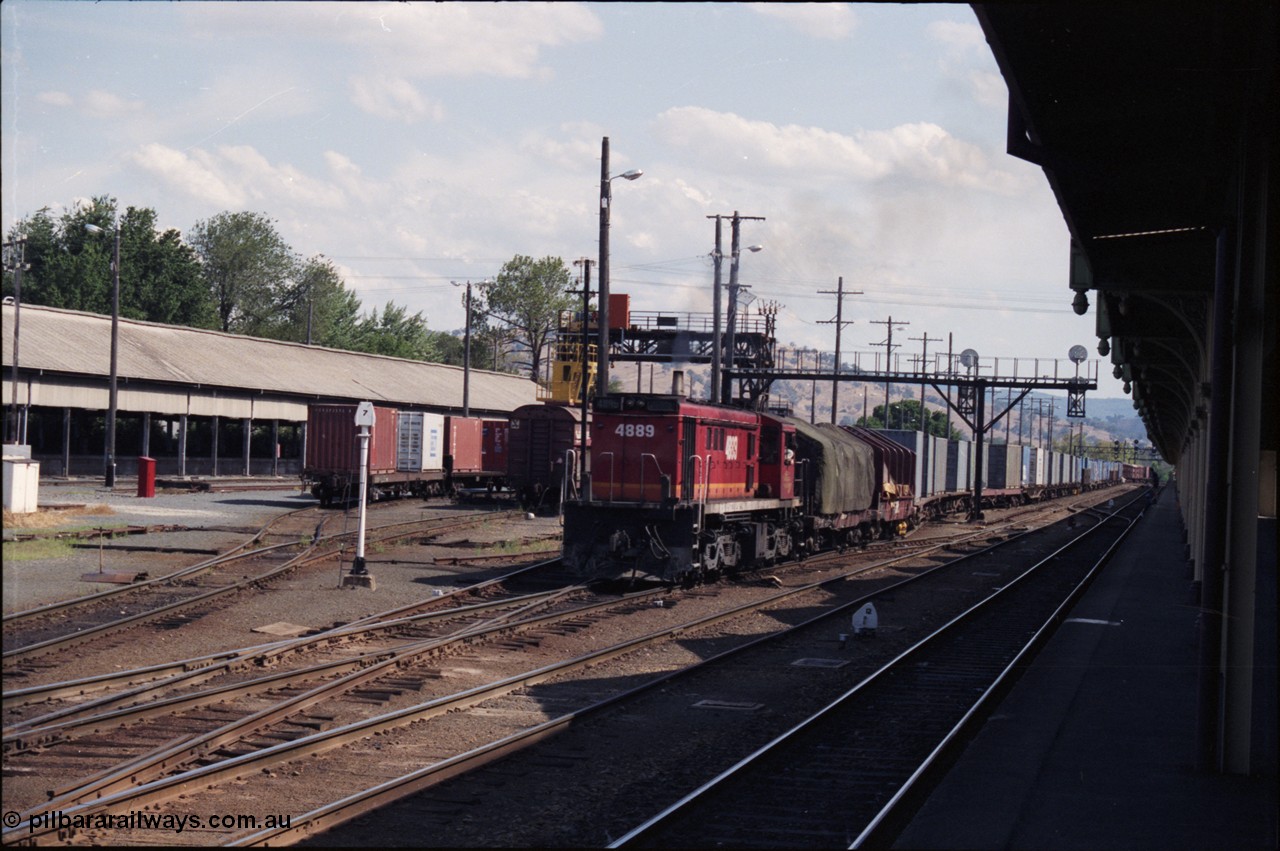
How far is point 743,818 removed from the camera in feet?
29.4

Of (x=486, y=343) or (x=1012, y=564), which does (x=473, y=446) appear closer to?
(x=1012, y=564)

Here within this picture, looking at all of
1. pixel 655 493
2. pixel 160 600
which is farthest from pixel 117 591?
pixel 655 493

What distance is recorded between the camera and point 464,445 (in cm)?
4912

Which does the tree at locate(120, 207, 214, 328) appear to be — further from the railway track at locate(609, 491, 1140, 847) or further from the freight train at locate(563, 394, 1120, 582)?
the railway track at locate(609, 491, 1140, 847)

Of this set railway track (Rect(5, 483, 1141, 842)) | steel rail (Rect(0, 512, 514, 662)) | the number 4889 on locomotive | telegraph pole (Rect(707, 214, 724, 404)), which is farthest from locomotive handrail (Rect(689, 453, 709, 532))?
telegraph pole (Rect(707, 214, 724, 404))

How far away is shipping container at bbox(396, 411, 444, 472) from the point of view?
44.3 m

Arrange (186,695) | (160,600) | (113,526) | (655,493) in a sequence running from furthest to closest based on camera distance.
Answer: (113,526)
(655,493)
(160,600)
(186,695)

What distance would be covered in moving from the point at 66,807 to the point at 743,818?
4.63 m

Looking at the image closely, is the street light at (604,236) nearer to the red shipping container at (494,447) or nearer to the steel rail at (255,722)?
the steel rail at (255,722)

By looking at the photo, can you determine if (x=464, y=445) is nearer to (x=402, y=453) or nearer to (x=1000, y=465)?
(x=402, y=453)

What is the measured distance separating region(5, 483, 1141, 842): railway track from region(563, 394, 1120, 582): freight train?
5.89 m

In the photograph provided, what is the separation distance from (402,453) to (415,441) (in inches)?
25.2

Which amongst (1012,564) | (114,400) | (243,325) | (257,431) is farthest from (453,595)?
(243,325)

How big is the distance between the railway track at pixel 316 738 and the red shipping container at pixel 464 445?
31.8 m
